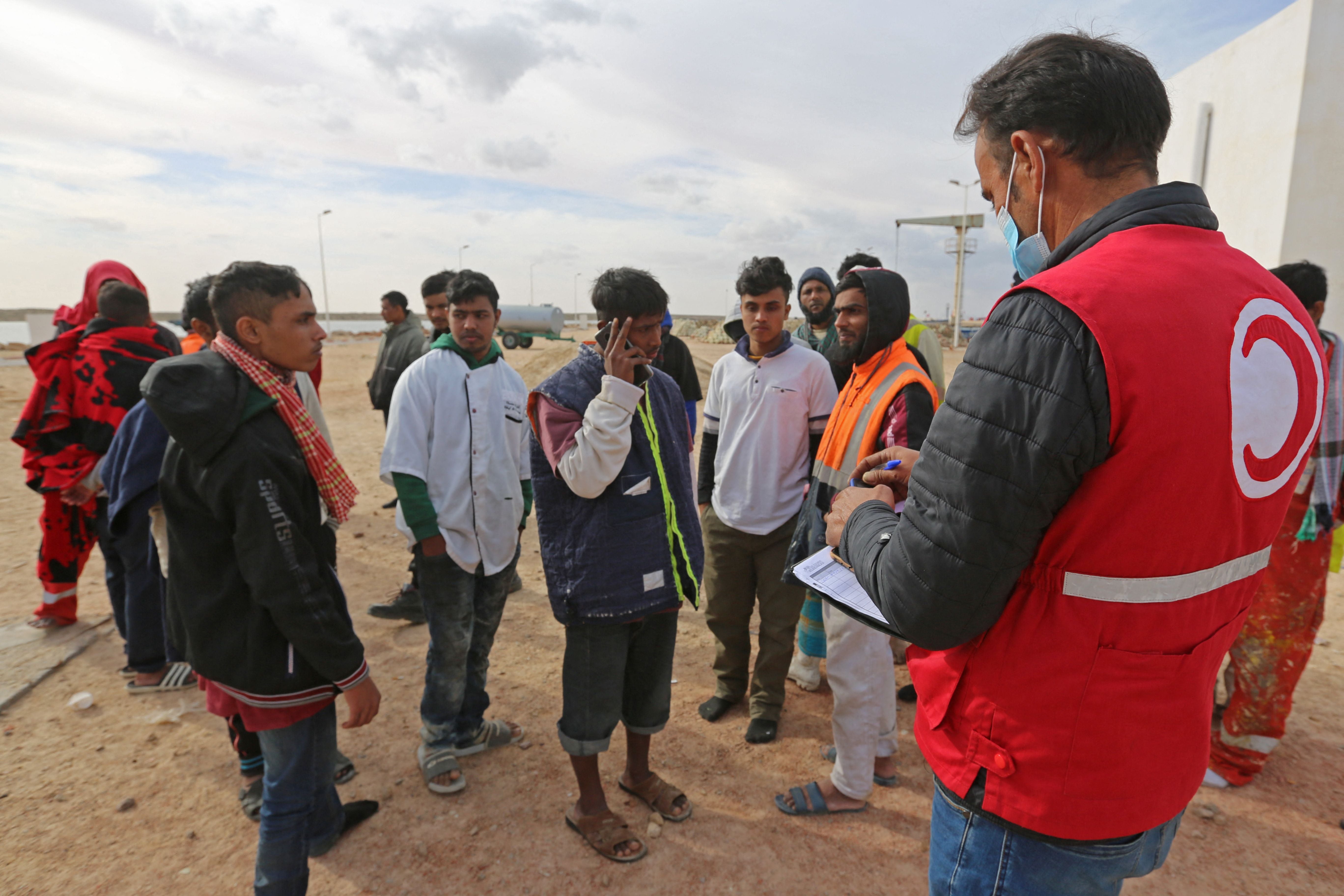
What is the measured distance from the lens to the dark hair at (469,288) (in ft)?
10.4

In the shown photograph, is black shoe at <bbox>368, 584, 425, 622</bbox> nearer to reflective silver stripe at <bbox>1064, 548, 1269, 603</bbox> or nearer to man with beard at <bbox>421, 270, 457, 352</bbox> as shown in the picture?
man with beard at <bbox>421, 270, 457, 352</bbox>

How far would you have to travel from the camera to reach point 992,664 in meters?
1.10

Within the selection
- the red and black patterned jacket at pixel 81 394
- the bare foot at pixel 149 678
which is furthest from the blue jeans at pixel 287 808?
the red and black patterned jacket at pixel 81 394

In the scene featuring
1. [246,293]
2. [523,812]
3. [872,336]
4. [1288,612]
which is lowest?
[523,812]

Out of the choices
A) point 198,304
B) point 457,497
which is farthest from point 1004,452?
point 198,304

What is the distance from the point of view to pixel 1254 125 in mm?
8422

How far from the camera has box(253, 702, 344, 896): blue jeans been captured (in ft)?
6.81

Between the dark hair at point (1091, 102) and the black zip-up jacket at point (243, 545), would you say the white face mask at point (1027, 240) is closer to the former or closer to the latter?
the dark hair at point (1091, 102)

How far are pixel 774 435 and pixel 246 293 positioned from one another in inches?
90.5

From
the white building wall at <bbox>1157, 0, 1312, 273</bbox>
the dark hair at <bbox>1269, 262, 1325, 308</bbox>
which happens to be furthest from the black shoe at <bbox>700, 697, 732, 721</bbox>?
the white building wall at <bbox>1157, 0, 1312, 273</bbox>

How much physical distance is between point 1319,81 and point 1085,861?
10.4 meters

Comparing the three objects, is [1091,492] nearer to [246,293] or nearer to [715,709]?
[246,293]

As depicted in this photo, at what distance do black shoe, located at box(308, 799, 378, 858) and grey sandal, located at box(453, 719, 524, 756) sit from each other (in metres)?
0.45

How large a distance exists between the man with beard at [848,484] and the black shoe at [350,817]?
173cm
